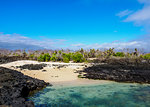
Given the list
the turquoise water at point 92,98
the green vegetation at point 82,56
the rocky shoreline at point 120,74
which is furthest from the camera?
the green vegetation at point 82,56

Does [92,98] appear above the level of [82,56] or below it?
below

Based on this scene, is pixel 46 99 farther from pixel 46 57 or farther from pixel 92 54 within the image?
pixel 92 54

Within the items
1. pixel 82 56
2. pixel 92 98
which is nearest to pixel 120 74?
pixel 92 98

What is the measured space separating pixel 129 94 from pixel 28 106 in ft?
33.8

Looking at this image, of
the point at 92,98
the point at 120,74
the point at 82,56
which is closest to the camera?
the point at 92,98

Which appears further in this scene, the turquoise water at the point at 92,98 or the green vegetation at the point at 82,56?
the green vegetation at the point at 82,56

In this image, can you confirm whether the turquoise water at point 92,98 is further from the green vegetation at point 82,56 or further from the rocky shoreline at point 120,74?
the green vegetation at point 82,56

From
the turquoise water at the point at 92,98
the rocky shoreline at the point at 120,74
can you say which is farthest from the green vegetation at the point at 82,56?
the turquoise water at the point at 92,98

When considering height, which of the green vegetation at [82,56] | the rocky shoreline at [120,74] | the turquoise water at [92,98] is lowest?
the turquoise water at [92,98]

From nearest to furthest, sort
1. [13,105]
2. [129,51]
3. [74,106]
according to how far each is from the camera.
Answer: [13,105] < [74,106] < [129,51]

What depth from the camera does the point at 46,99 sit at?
38.4 ft

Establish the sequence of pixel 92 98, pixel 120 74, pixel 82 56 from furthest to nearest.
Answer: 1. pixel 82 56
2. pixel 120 74
3. pixel 92 98

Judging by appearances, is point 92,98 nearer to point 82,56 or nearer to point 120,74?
point 120,74

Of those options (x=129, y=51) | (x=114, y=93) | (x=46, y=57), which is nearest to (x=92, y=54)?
(x=129, y=51)
